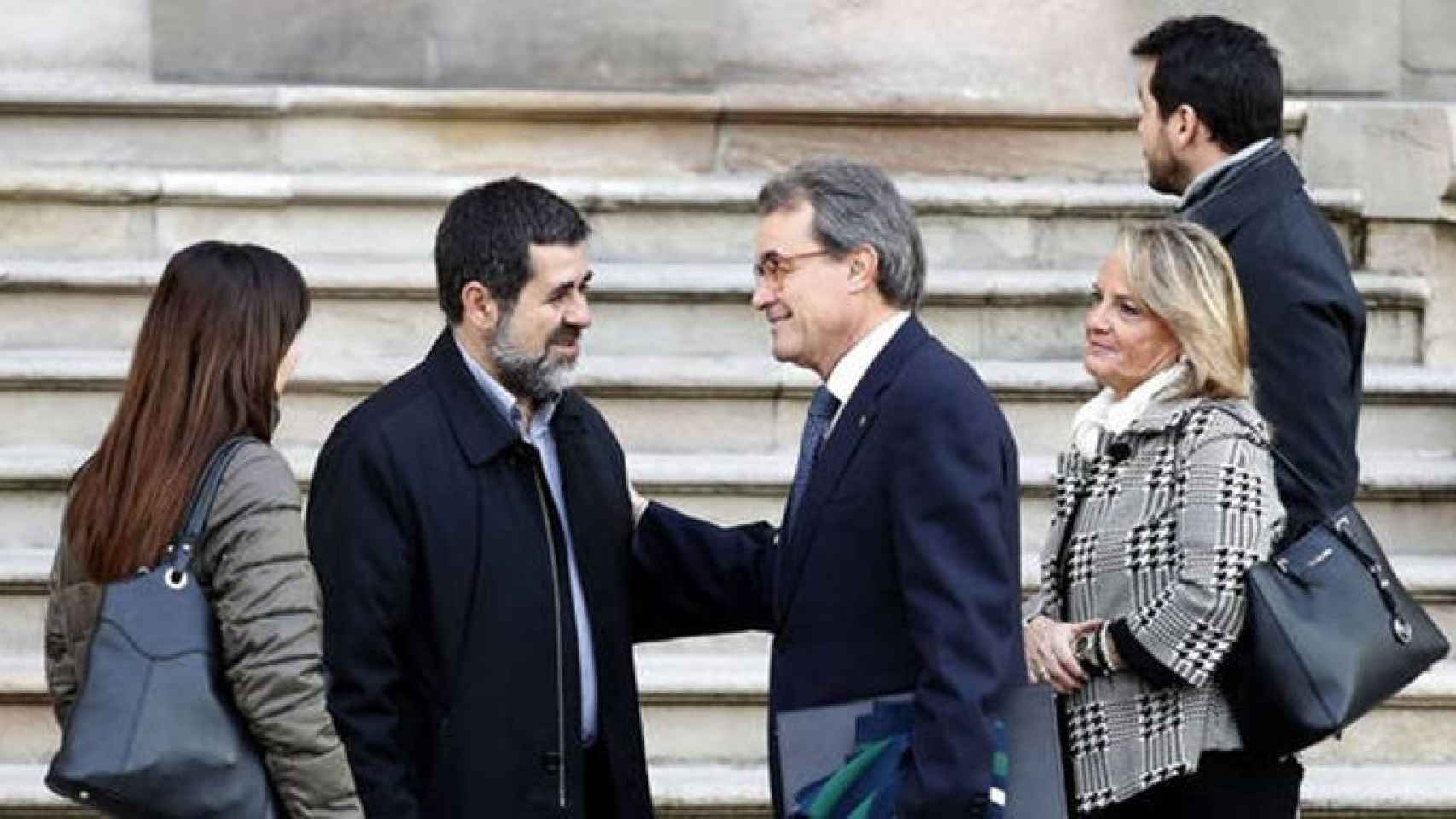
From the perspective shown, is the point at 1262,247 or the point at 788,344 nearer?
the point at 788,344

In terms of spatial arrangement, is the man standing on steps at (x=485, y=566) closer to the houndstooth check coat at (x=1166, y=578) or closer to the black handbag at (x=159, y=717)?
the black handbag at (x=159, y=717)

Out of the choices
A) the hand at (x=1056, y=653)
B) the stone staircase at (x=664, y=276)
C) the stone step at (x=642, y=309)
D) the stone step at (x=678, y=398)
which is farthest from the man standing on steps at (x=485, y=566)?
the stone step at (x=642, y=309)

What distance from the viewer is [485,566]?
5.76 meters

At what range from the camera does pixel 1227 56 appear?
21.1 ft

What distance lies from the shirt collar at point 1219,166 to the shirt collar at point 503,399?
1.29 m

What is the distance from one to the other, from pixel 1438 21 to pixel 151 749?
5.69 metres

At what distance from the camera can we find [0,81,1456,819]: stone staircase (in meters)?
7.96

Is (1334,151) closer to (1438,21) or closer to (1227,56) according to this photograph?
(1438,21)

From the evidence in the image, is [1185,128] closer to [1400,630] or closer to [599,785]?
[1400,630]

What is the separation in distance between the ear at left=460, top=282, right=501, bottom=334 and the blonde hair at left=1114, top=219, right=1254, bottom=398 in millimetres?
1080

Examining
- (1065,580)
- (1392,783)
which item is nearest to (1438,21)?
(1392,783)

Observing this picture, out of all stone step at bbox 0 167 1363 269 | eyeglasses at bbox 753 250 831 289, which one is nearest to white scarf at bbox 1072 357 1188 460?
eyeglasses at bbox 753 250 831 289

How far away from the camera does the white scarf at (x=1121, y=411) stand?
5930 millimetres

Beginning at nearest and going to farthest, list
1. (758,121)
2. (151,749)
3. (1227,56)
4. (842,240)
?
1. (151,749)
2. (842,240)
3. (1227,56)
4. (758,121)
